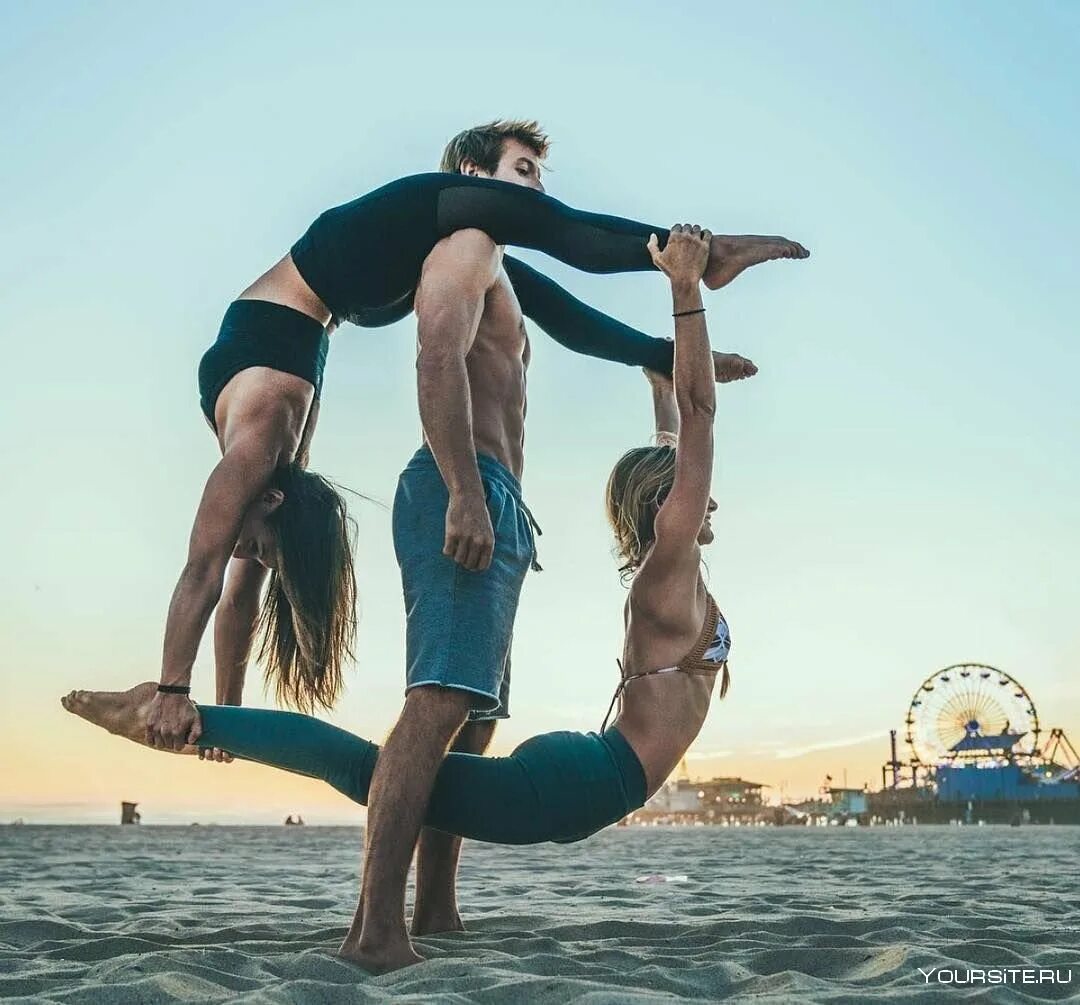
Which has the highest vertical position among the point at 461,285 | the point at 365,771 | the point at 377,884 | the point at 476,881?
the point at 461,285

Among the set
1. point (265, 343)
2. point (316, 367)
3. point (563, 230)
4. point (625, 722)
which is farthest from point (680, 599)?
point (265, 343)

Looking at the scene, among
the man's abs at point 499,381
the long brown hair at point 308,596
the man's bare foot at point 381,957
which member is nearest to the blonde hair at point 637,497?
the man's abs at point 499,381

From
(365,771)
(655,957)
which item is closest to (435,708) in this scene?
(365,771)

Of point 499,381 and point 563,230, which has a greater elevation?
point 563,230

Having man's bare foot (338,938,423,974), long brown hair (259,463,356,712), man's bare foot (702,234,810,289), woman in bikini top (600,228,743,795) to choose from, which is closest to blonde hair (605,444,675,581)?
woman in bikini top (600,228,743,795)

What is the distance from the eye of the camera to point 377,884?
7.82 feet

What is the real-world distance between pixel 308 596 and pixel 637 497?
3.46ft

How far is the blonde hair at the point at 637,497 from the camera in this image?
3090mm

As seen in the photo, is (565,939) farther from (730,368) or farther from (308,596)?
(730,368)

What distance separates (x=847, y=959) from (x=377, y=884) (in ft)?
3.93

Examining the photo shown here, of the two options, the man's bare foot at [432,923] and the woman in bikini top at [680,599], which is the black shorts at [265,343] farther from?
the man's bare foot at [432,923]

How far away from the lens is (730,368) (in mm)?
3549

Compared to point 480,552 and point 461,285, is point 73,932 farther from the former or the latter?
point 461,285

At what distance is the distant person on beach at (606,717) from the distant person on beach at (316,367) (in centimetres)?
11
